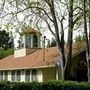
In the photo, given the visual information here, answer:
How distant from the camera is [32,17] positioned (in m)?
31.1

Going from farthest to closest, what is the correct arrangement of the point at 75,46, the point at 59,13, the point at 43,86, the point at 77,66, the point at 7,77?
1. the point at 7,77
2. the point at 75,46
3. the point at 77,66
4. the point at 59,13
5. the point at 43,86

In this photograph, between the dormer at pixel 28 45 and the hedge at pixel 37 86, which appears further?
the dormer at pixel 28 45

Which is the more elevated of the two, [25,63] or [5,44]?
[5,44]

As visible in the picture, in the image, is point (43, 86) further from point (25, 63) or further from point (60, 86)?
point (25, 63)

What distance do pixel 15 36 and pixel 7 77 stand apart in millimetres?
15392

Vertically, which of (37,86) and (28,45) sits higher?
(28,45)

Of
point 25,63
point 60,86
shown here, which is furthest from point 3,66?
point 60,86

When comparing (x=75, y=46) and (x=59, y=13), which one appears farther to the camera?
(x=75, y=46)

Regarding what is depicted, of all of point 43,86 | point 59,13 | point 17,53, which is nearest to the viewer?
point 43,86

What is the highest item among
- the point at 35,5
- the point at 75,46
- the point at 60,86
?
the point at 35,5

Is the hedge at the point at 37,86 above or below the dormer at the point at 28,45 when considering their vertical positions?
below

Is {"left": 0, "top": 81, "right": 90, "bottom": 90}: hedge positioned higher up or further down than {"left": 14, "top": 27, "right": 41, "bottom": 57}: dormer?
further down

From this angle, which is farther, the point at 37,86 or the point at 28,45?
the point at 28,45

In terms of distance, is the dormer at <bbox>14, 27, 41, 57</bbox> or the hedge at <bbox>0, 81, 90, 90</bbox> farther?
the dormer at <bbox>14, 27, 41, 57</bbox>
